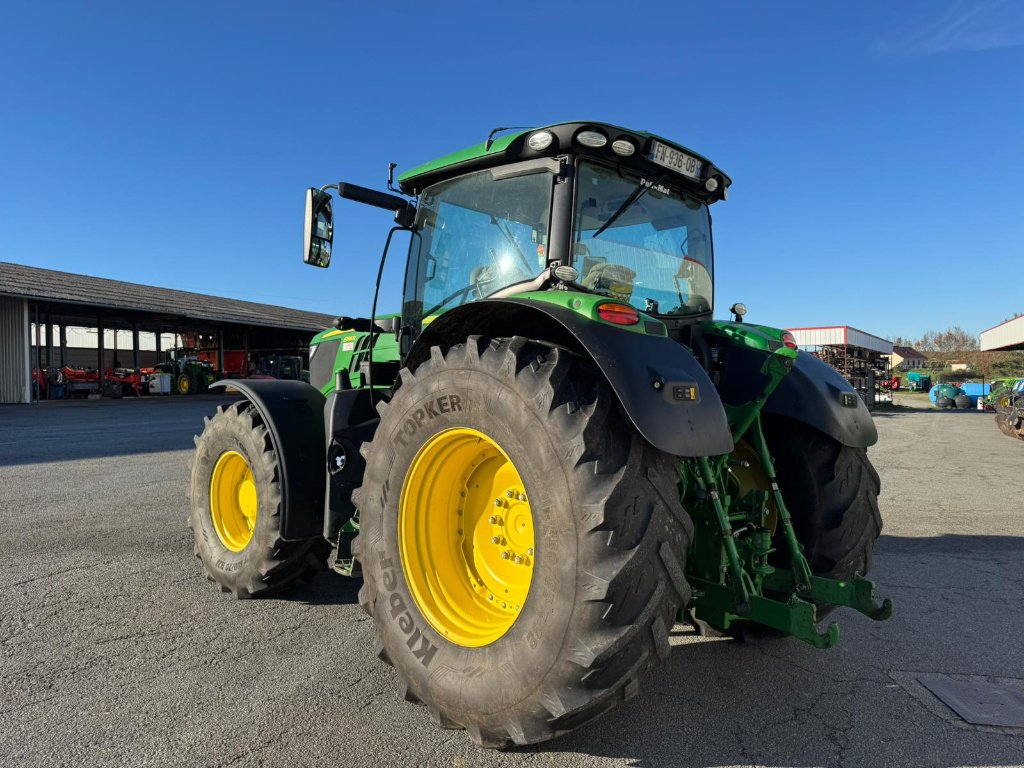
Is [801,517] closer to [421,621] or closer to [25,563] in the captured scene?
[421,621]

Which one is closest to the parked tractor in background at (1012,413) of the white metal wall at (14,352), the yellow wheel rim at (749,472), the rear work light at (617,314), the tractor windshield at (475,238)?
the yellow wheel rim at (749,472)

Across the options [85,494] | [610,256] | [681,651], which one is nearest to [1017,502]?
[681,651]

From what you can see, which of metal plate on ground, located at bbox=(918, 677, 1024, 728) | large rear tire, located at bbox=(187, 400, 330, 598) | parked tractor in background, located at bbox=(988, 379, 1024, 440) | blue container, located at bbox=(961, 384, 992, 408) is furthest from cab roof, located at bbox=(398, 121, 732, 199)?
blue container, located at bbox=(961, 384, 992, 408)

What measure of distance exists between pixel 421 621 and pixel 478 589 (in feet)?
0.94

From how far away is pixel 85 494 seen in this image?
267 inches

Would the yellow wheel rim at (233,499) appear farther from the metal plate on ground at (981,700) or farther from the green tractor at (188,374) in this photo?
the green tractor at (188,374)

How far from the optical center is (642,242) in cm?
334

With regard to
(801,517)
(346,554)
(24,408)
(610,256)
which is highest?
(610,256)

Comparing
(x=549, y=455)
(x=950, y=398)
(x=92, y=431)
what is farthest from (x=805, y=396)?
(x=950, y=398)

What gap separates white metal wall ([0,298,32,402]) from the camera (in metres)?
23.2

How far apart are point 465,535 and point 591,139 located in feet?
5.75

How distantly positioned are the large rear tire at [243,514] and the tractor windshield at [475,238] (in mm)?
1155

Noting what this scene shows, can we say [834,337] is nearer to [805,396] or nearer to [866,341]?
[866,341]

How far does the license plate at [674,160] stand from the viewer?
3.03 m
